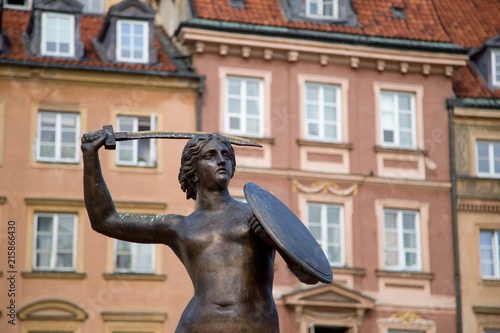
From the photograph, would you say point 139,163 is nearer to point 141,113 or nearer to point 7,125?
point 141,113

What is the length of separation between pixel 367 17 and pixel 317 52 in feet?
7.95

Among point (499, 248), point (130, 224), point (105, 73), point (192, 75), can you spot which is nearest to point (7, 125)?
point (105, 73)

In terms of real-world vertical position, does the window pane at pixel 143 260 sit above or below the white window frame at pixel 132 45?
below

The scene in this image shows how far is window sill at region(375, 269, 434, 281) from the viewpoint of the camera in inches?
1296

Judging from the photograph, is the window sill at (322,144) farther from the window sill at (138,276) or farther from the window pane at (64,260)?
the window pane at (64,260)

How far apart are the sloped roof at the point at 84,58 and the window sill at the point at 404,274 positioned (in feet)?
23.6

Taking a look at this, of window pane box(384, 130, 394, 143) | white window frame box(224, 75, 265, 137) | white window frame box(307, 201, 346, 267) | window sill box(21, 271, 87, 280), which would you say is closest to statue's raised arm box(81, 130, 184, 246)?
window sill box(21, 271, 87, 280)

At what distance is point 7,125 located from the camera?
31453mm

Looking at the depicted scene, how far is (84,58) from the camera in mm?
32844

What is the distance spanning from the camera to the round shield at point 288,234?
23.9 ft

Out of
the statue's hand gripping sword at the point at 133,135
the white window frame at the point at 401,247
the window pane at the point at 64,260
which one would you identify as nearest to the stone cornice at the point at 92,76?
the window pane at the point at 64,260

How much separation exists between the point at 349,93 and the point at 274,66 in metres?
2.11

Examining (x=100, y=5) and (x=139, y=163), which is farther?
(x=100, y=5)

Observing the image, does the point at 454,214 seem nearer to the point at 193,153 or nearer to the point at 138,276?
the point at 138,276
